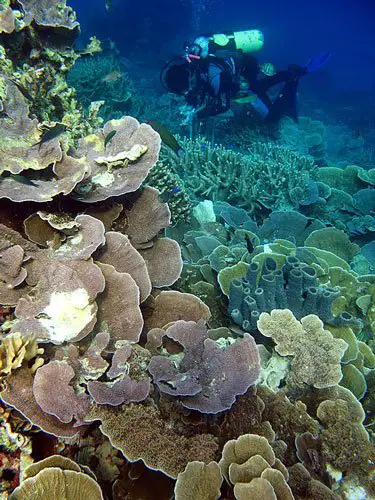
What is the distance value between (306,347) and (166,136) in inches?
153

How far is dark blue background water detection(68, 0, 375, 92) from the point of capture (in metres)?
23.2

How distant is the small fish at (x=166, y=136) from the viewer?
16.5 ft

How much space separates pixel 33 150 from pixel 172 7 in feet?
92.3

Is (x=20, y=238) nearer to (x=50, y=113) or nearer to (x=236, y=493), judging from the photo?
(x=236, y=493)

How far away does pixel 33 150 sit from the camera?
1933 mm

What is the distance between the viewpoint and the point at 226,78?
7820mm

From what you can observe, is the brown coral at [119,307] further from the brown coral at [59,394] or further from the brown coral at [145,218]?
the brown coral at [145,218]

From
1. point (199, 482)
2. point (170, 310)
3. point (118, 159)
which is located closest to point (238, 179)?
point (118, 159)

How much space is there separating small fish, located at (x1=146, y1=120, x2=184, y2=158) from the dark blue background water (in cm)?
1769

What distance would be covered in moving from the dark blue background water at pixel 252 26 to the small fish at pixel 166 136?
17.7 metres

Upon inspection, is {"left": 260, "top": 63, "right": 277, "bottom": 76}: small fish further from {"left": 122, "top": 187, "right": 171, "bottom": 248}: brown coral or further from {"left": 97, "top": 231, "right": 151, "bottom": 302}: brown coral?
{"left": 97, "top": 231, "right": 151, "bottom": 302}: brown coral

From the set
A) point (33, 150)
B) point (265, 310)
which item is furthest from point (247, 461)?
point (33, 150)

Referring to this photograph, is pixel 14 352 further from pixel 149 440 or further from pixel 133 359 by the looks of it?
pixel 149 440

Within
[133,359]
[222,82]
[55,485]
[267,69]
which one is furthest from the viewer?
[267,69]
